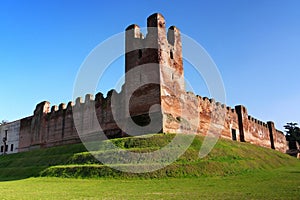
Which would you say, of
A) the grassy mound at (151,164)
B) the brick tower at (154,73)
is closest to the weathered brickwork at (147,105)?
the brick tower at (154,73)

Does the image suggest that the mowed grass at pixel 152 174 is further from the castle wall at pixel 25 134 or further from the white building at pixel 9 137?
the white building at pixel 9 137

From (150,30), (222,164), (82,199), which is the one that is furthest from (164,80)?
(82,199)

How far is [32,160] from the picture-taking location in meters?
22.9

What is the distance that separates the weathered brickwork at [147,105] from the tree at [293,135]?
1331 inches

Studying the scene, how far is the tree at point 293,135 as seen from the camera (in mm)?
58072

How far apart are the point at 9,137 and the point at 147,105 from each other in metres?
26.0

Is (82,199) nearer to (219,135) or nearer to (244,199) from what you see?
(244,199)

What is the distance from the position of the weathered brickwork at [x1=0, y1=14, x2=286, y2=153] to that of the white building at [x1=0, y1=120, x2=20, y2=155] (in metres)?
6.15

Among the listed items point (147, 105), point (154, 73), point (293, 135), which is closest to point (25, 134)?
point (147, 105)

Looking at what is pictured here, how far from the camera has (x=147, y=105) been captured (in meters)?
21.1

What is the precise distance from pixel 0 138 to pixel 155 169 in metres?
33.8

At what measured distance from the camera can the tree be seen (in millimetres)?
58072

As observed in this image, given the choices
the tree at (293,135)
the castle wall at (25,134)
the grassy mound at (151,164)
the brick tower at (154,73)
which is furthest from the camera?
the tree at (293,135)

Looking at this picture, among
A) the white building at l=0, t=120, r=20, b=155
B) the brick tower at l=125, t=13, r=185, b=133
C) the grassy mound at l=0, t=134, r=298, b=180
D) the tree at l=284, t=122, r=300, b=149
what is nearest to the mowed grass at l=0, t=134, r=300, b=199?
the grassy mound at l=0, t=134, r=298, b=180
